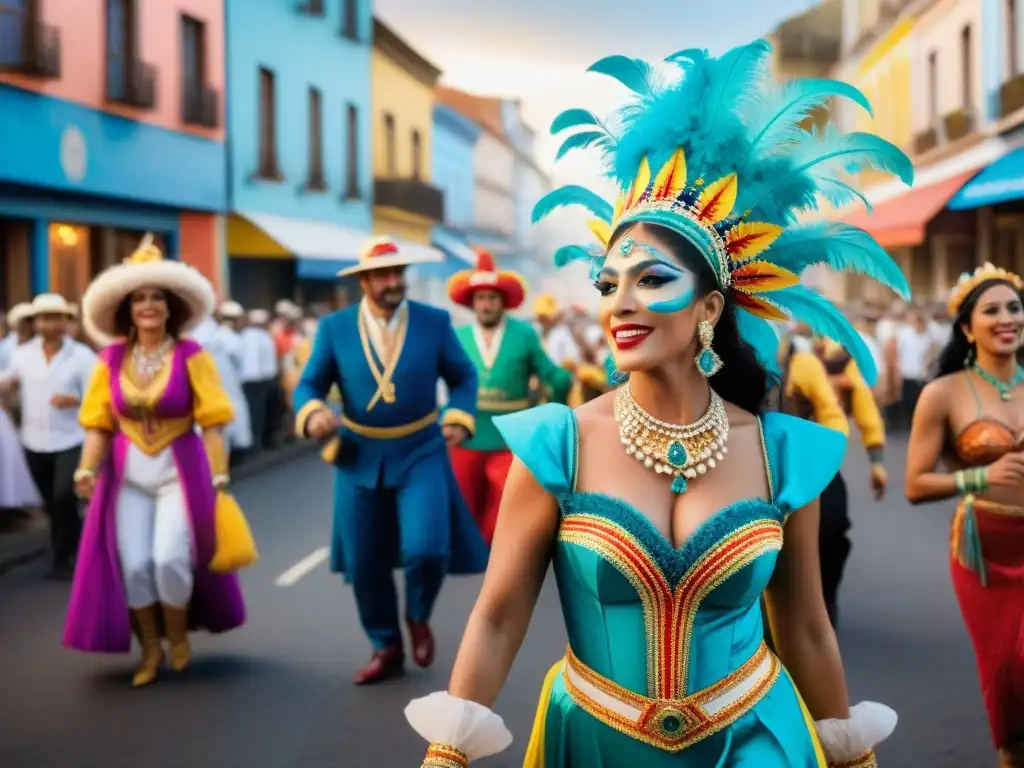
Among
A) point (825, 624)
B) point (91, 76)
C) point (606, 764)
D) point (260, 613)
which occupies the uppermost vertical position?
point (91, 76)

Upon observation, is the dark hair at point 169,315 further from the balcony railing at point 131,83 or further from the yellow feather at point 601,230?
the balcony railing at point 131,83

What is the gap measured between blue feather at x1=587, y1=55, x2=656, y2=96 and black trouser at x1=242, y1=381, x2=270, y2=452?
14.7 meters

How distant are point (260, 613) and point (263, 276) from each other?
2084cm

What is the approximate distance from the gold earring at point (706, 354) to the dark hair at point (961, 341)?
9.16 ft

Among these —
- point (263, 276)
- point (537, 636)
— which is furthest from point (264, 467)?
point (263, 276)

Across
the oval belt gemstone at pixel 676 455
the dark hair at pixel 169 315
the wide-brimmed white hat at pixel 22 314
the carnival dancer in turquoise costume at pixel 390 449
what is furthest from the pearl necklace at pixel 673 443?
the wide-brimmed white hat at pixel 22 314

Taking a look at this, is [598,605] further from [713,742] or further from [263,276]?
[263,276]

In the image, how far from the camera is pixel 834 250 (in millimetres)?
3330

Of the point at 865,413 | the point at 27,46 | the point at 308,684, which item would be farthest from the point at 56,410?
the point at 27,46

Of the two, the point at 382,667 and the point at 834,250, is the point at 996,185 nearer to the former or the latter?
the point at 382,667

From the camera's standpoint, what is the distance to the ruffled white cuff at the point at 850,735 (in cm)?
315

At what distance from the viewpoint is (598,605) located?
2.99 meters

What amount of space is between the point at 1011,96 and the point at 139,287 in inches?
769

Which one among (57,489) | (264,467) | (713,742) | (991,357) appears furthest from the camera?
(264,467)
